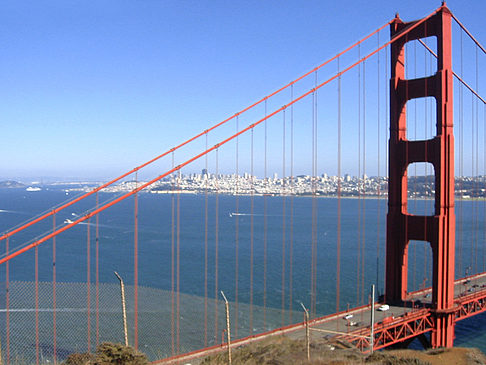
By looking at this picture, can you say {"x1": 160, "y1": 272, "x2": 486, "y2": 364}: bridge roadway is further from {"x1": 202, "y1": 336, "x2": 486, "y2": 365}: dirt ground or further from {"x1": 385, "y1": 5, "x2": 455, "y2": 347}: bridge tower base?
{"x1": 202, "y1": 336, "x2": 486, "y2": 365}: dirt ground

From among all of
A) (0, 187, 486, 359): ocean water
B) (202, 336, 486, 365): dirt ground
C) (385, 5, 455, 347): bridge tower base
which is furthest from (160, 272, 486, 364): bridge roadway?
(0, 187, 486, 359): ocean water

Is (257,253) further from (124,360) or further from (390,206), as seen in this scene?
(124,360)

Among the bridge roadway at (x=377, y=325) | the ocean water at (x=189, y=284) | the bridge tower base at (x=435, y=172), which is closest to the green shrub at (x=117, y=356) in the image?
the ocean water at (x=189, y=284)

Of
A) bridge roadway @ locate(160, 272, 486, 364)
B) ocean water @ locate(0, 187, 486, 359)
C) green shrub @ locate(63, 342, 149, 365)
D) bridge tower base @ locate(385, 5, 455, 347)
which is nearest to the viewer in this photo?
green shrub @ locate(63, 342, 149, 365)

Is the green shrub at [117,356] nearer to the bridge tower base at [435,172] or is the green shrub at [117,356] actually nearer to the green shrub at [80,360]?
the green shrub at [80,360]

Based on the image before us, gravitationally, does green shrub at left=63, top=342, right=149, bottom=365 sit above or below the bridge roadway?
above

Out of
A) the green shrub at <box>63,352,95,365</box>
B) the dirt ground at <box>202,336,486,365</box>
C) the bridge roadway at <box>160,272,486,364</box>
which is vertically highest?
the green shrub at <box>63,352,95,365</box>
